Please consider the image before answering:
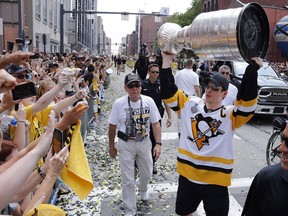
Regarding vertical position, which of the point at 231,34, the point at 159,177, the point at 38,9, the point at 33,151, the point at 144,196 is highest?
the point at 38,9

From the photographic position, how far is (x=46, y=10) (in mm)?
35875

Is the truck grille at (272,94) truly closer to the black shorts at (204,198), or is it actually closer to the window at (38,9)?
the black shorts at (204,198)

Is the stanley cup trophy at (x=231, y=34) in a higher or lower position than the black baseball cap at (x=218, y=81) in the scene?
higher

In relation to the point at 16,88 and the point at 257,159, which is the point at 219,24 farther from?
the point at 257,159

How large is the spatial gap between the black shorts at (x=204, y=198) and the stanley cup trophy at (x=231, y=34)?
1.30 m

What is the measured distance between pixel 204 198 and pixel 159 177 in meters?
2.94

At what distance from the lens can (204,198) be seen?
336cm

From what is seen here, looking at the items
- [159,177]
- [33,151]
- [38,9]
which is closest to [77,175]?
[33,151]

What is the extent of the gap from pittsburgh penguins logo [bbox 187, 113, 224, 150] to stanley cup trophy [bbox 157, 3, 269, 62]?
678mm

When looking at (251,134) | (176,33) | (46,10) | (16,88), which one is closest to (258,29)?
(176,33)

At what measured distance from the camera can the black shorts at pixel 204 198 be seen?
10.8 ft

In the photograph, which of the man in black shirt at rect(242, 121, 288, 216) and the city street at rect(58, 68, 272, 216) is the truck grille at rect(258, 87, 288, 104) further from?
the man in black shirt at rect(242, 121, 288, 216)

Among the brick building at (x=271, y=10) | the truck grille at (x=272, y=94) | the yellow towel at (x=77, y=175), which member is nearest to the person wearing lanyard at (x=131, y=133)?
the yellow towel at (x=77, y=175)

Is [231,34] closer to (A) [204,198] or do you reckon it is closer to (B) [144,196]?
(A) [204,198]
